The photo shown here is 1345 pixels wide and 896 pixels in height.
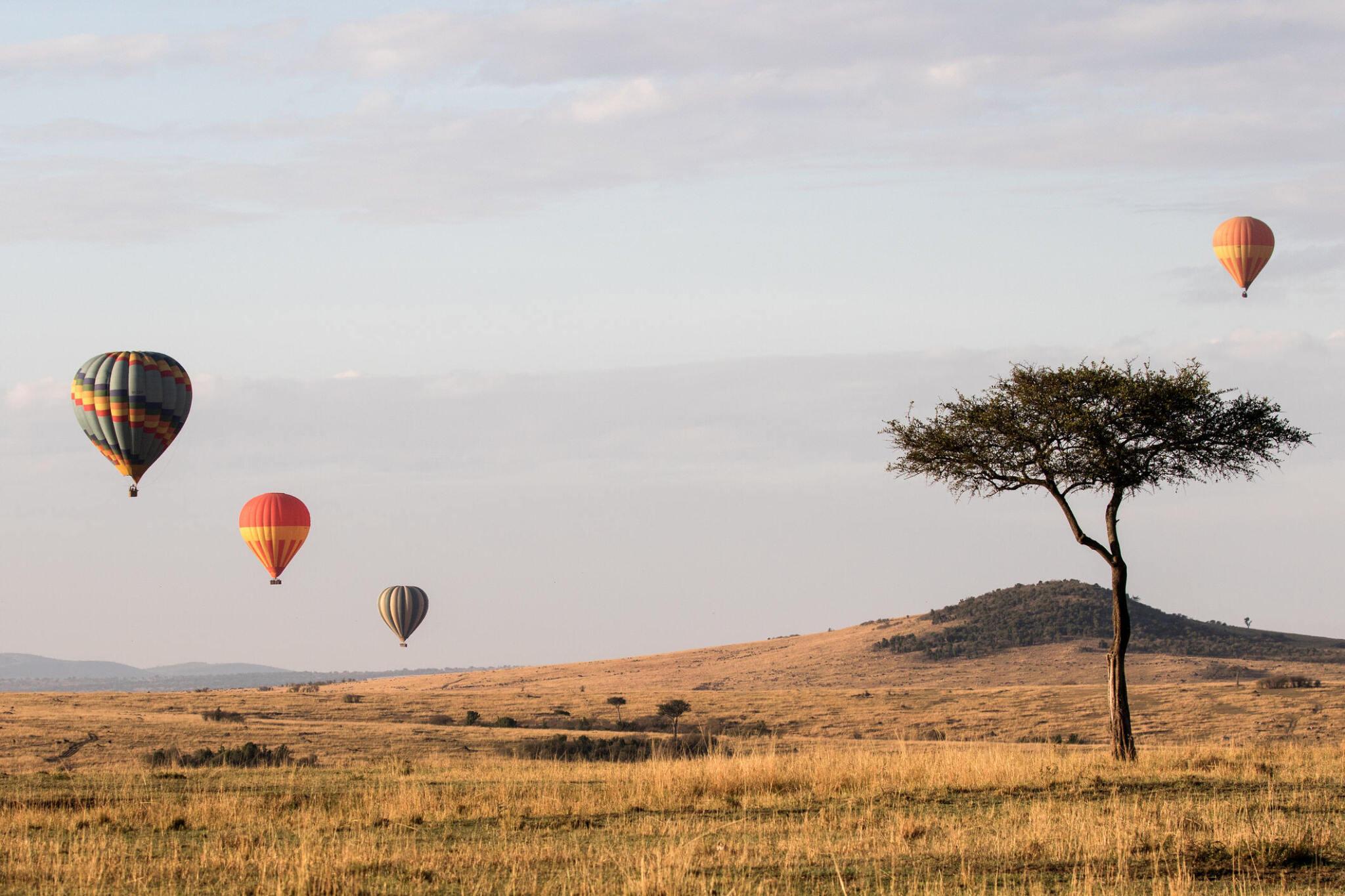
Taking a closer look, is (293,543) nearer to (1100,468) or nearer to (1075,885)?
(1100,468)

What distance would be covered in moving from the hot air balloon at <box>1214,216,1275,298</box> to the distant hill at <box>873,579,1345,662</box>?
4837 centimetres

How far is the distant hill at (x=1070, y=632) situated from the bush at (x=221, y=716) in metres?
66.8

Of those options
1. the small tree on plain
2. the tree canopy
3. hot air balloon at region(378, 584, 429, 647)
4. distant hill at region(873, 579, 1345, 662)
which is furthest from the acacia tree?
distant hill at region(873, 579, 1345, 662)

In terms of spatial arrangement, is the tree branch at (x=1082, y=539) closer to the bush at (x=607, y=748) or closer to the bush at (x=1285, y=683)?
the bush at (x=607, y=748)

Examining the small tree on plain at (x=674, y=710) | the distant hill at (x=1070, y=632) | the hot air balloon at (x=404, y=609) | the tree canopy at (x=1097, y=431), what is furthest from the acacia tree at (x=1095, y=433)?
the distant hill at (x=1070, y=632)

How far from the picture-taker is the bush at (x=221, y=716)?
5457 cm

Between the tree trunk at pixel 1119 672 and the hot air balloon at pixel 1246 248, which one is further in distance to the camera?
the hot air balloon at pixel 1246 248

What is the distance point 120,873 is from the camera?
601 inches

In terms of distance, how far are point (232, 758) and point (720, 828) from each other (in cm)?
2307

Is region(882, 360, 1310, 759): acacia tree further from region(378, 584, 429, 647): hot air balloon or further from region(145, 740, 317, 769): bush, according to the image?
region(378, 584, 429, 647): hot air balloon

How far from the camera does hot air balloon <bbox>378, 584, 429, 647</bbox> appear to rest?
86688 mm

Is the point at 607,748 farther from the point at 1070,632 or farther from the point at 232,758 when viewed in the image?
the point at 1070,632

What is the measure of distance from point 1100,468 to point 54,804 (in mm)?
22629

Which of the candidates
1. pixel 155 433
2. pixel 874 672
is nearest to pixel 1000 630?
pixel 874 672
